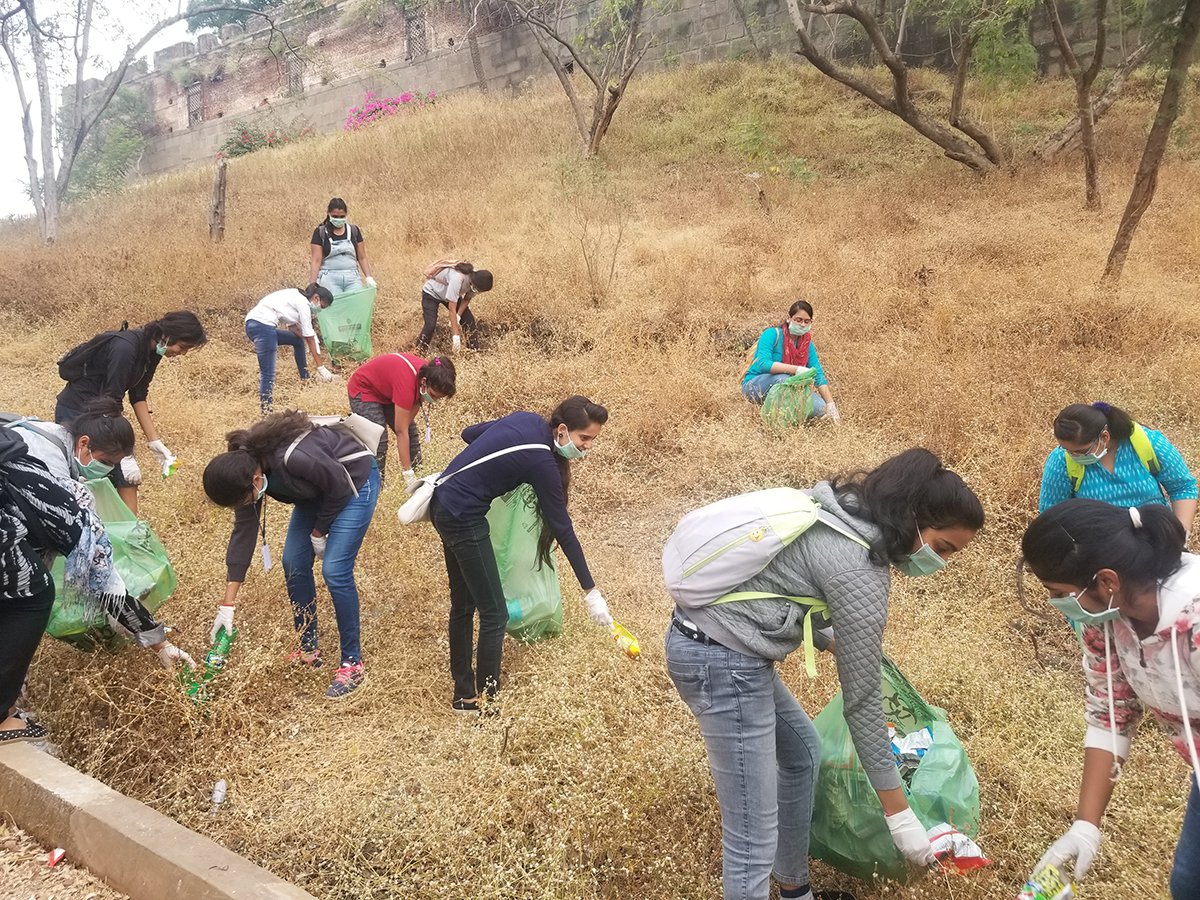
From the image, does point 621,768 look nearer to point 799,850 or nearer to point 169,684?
point 799,850

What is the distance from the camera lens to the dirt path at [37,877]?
2.47m

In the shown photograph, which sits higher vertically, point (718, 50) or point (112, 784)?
point (718, 50)

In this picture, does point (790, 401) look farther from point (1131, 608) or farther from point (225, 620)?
point (1131, 608)

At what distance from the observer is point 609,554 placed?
445 cm

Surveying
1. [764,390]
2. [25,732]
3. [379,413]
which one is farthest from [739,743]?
[764,390]

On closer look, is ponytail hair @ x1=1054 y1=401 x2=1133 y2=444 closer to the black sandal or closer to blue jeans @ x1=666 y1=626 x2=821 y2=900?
blue jeans @ x1=666 y1=626 x2=821 y2=900

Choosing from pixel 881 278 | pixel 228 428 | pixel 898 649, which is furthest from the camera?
pixel 881 278

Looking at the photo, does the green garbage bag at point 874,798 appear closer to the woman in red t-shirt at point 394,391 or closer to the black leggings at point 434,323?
the woman in red t-shirt at point 394,391

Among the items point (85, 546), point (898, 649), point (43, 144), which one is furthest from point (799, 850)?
point (43, 144)

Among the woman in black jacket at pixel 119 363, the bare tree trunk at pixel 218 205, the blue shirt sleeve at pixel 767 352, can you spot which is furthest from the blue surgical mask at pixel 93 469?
the bare tree trunk at pixel 218 205

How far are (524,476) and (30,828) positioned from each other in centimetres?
188

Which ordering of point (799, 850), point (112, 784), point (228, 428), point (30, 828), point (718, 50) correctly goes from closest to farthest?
point (799, 850) < point (30, 828) < point (112, 784) < point (228, 428) < point (718, 50)

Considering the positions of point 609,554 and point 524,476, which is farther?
point 609,554

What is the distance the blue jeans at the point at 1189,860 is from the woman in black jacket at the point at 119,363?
4.23 meters
